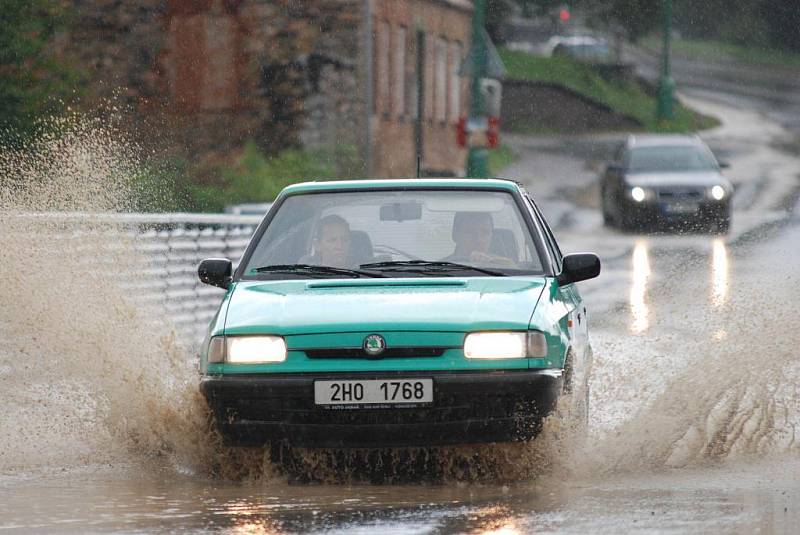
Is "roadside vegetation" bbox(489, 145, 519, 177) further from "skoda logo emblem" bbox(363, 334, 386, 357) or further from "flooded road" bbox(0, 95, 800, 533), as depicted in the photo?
"skoda logo emblem" bbox(363, 334, 386, 357)

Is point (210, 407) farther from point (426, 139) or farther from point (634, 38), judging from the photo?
point (634, 38)

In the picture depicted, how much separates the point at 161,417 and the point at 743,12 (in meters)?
67.2

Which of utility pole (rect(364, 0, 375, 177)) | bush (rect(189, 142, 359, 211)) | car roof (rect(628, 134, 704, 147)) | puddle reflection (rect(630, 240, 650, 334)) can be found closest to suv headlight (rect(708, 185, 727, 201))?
puddle reflection (rect(630, 240, 650, 334))

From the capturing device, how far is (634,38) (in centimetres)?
6538

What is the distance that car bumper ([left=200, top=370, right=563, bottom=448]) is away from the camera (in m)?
7.70

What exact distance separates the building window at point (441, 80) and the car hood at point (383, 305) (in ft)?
136

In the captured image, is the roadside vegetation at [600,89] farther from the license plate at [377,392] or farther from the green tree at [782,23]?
the license plate at [377,392]

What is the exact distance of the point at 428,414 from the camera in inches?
303

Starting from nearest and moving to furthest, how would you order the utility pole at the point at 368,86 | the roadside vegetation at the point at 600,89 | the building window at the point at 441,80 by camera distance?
the utility pole at the point at 368,86 < the building window at the point at 441,80 < the roadside vegetation at the point at 600,89

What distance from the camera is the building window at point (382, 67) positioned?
42500mm

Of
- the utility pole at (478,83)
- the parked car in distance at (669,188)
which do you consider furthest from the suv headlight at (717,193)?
the utility pole at (478,83)

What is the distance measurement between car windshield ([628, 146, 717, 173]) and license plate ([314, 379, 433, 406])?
72.4ft

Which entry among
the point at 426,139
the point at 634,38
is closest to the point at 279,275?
the point at 426,139

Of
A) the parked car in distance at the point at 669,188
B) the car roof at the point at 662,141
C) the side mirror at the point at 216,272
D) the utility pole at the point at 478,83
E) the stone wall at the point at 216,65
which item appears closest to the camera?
the side mirror at the point at 216,272
